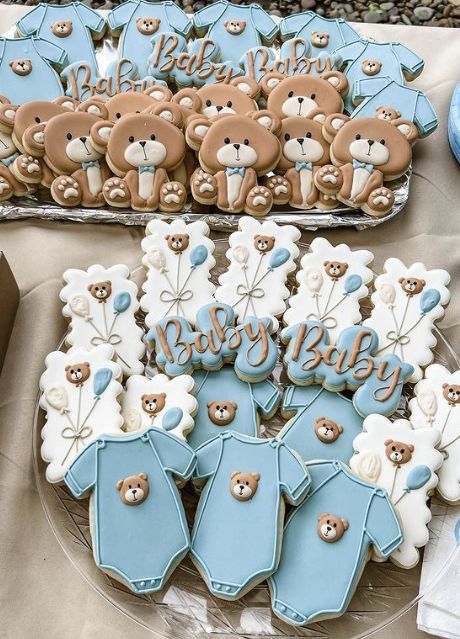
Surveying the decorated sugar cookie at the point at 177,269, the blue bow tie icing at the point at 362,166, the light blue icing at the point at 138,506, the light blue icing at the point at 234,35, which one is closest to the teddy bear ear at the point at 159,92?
the light blue icing at the point at 234,35

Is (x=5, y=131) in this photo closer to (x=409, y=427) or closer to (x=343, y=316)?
(x=343, y=316)

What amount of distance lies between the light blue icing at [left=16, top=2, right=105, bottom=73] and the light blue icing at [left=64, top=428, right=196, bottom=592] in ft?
3.38

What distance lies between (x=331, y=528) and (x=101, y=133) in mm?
930

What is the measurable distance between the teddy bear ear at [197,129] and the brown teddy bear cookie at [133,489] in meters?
0.75

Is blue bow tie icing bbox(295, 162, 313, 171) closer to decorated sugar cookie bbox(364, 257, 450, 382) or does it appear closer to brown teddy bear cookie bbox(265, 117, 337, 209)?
brown teddy bear cookie bbox(265, 117, 337, 209)

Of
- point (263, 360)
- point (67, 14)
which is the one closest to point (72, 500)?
point (263, 360)

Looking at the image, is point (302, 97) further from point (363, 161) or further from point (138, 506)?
point (138, 506)

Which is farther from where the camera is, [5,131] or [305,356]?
[5,131]

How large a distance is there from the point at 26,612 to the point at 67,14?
140cm

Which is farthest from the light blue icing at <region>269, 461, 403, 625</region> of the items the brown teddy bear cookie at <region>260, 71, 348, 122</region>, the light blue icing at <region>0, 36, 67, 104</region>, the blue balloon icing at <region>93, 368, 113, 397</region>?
the light blue icing at <region>0, 36, 67, 104</region>

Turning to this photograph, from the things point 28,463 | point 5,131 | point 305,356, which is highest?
point 5,131

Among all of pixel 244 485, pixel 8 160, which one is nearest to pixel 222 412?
pixel 244 485

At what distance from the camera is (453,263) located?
59.4 inches

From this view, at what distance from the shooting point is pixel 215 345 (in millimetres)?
1216
